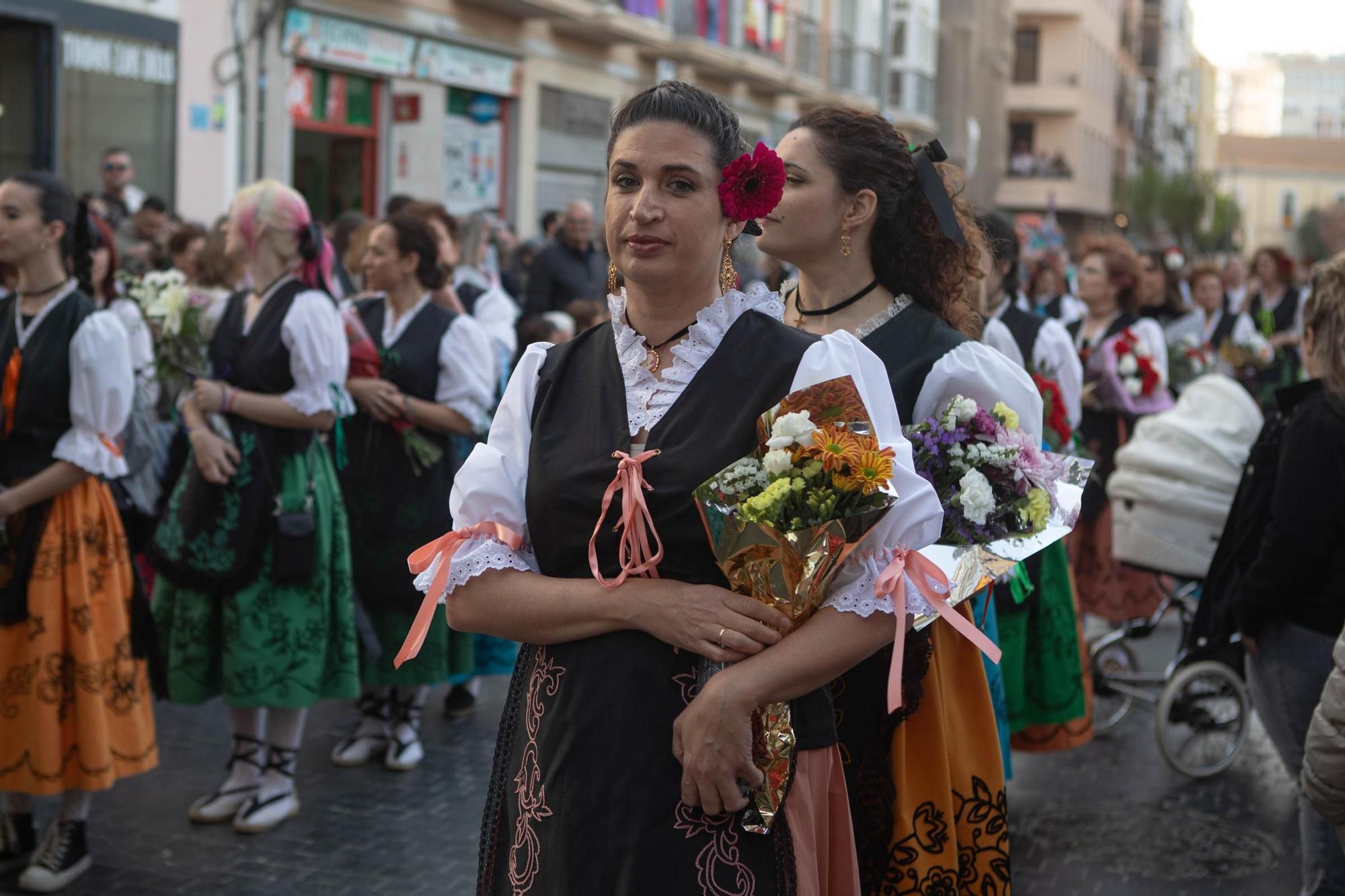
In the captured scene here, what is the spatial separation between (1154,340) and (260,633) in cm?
577

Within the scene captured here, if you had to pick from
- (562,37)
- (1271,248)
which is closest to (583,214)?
(1271,248)

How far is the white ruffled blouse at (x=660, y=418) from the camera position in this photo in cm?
271

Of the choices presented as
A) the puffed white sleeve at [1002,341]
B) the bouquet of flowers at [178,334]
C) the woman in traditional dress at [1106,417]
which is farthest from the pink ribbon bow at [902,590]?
the woman in traditional dress at [1106,417]

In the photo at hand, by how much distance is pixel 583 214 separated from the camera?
12141mm

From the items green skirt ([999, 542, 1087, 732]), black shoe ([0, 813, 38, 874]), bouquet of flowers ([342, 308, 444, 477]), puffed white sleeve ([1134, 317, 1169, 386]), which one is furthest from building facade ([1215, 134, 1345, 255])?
black shoe ([0, 813, 38, 874])

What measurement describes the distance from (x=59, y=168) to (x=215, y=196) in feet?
6.88

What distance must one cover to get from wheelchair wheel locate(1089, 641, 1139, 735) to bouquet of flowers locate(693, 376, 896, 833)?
5.12 meters

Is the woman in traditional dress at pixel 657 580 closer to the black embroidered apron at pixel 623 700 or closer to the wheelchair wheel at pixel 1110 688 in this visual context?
the black embroidered apron at pixel 623 700

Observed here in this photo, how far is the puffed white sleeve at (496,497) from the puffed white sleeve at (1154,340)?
22.1 ft

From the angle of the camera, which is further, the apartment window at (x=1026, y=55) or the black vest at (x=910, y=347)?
the apartment window at (x=1026, y=55)

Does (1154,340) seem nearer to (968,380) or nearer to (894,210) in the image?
(894,210)

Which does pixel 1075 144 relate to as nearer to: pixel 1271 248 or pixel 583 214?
pixel 1271 248

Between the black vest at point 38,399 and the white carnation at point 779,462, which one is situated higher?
the white carnation at point 779,462

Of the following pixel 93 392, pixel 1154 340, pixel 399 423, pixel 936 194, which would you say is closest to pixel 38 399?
pixel 93 392
